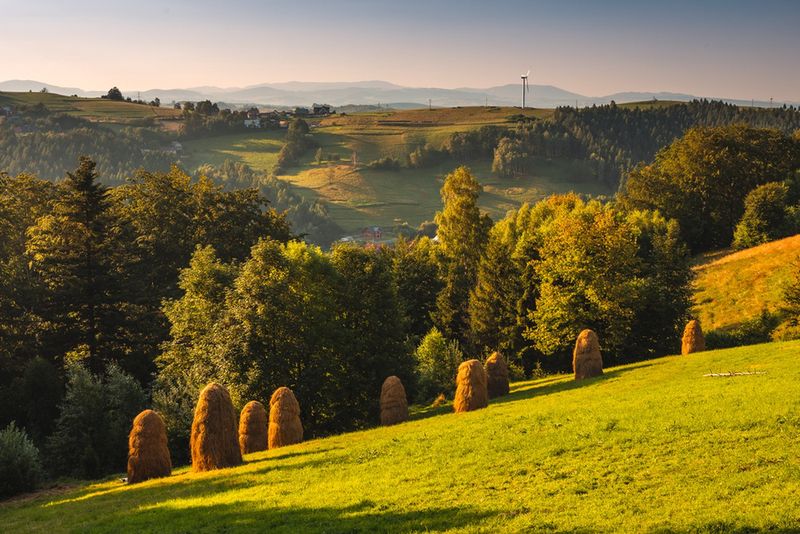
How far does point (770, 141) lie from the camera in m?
118

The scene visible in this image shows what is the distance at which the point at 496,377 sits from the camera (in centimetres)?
4619

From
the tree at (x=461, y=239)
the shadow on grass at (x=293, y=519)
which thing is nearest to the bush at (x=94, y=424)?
Answer: the shadow on grass at (x=293, y=519)

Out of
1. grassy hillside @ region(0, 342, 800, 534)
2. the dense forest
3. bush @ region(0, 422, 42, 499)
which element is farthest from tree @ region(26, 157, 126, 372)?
grassy hillside @ region(0, 342, 800, 534)

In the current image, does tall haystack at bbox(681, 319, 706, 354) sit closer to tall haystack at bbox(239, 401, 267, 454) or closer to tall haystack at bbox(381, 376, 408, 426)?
tall haystack at bbox(381, 376, 408, 426)

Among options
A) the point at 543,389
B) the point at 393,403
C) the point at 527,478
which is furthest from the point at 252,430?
the point at 543,389

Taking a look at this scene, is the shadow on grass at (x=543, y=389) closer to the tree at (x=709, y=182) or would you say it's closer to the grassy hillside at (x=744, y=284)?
the grassy hillside at (x=744, y=284)

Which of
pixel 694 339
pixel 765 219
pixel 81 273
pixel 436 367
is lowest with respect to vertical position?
pixel 436 367

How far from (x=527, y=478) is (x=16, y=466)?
2843 centimetres

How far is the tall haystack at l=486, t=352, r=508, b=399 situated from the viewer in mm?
45969

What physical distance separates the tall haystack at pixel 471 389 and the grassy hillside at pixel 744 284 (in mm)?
31619

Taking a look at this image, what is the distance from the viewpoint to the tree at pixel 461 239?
8119 centimetres

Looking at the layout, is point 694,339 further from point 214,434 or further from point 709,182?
point 709,182

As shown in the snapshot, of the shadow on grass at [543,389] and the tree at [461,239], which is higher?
the tree at [461,239]

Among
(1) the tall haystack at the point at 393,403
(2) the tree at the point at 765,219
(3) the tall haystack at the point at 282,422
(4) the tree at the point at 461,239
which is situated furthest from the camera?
(2) the tree at the point at 765,219
